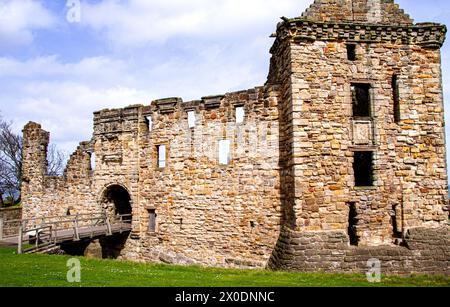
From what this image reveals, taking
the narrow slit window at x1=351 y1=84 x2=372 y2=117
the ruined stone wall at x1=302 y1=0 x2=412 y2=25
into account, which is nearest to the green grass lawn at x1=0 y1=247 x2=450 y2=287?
the narrow slit window at x1=351 y1=84 x2=372 y2=117

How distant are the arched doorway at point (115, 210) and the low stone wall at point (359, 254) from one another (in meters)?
9.09

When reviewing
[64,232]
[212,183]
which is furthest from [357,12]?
[64,232]

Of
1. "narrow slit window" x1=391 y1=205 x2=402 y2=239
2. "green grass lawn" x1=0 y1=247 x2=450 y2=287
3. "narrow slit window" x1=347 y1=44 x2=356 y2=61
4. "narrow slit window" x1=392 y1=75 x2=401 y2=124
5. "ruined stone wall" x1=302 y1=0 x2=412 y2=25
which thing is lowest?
"green grass lawn" x1=0 y1=247 x2=450 y2=287

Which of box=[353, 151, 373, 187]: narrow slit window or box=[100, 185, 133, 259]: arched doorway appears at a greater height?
box=[353, 151, 373, 187]: narrow slit window

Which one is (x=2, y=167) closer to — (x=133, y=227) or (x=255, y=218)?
(x=133, y=227)

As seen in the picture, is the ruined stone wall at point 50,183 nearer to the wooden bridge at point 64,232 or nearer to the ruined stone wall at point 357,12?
the wooden bridge at point 64,232

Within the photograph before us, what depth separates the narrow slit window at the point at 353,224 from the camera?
43.7 feet

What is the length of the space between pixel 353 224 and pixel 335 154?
236cm

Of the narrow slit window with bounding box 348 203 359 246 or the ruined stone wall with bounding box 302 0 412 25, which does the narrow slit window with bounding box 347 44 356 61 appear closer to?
the ruined stone wall with bounding box 302 0 412 25

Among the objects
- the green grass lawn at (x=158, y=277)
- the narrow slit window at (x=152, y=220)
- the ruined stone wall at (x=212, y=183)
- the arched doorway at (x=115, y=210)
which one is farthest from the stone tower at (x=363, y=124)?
the arched doorway at (x=115, y=210)

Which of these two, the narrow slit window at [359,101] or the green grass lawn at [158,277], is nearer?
the green grass lawn at [158,277]

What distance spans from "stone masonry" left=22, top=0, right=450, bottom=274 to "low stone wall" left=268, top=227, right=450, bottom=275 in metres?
0.03

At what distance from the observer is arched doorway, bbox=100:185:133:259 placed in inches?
765

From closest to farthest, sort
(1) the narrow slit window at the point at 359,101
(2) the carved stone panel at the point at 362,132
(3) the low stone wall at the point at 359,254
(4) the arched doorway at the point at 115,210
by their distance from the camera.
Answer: (3) the low stone wall at the point at 359,254, (2) the carved stone panel at the point at 362,132, (1) the narrow slit window at the point at 359,101, (4) the arched doorway at the point at 115,210
